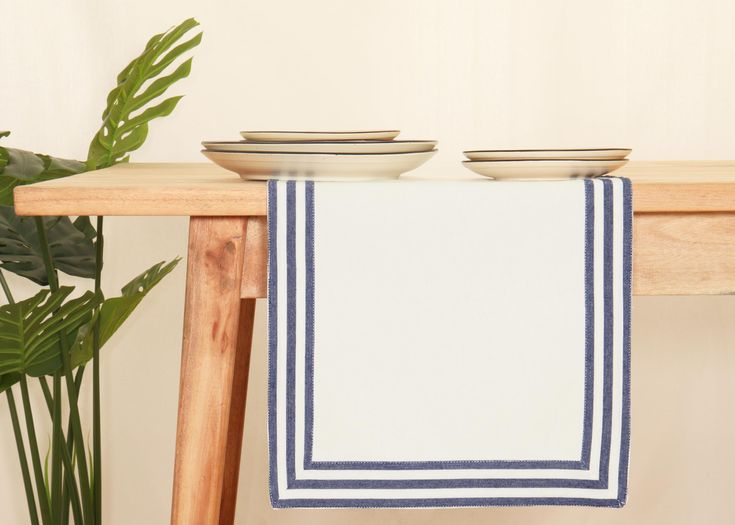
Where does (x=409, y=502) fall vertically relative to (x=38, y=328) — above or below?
below

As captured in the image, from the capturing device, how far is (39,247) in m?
1.41

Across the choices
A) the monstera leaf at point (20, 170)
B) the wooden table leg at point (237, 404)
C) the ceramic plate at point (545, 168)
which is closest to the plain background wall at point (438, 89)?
the wooden table leg at point (237, 404)

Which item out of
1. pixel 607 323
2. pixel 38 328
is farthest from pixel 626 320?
pixel 38 328

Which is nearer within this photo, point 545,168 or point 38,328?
point 545,168

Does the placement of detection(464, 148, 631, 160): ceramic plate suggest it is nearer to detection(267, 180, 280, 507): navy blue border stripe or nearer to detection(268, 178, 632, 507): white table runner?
detection(268, 178, 632, 507): white table runner

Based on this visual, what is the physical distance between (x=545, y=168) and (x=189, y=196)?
0.35 m

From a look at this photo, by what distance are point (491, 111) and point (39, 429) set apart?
117cm

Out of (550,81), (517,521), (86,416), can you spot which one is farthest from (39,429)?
(550,81)

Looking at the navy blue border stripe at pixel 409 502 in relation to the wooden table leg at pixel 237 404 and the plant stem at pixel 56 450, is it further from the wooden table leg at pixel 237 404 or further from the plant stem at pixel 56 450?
the plant stem at pixel 56 450

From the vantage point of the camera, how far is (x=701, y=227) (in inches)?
34.6

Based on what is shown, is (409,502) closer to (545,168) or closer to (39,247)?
(545,168)

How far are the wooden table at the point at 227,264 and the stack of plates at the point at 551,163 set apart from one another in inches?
1.9

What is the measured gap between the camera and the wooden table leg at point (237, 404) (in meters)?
1.30

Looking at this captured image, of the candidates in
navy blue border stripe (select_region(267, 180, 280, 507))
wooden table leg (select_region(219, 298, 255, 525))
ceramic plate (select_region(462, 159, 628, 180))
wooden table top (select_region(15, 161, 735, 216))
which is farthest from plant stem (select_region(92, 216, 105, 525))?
ceramic plate (select_region(462, 159, 628, 180))
